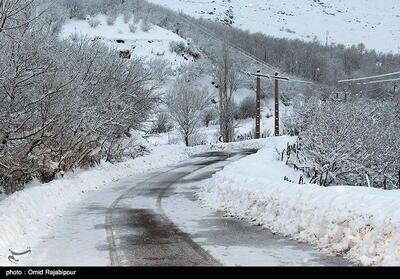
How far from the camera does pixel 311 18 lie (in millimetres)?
127438

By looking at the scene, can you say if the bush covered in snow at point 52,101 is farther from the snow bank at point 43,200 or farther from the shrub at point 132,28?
the shrub at point 132,28

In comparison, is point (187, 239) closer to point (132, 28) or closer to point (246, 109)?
point (246, 109)

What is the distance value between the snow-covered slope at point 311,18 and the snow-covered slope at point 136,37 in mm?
25122

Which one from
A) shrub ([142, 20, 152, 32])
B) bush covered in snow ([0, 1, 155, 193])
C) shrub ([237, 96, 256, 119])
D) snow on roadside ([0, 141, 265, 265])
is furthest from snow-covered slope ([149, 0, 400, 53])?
snow on roadside ([0, 141, 265, 265])

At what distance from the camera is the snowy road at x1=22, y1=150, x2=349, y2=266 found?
8375 millimetres

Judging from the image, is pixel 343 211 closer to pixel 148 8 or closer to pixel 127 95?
pixel 127 95

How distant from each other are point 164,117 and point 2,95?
4404cm

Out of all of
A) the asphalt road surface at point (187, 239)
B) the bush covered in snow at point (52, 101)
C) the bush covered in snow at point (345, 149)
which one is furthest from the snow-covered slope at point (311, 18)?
the asphalt road surface at point (187, 239)

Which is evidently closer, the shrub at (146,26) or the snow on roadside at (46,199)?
the snow on roadside at (46,199)

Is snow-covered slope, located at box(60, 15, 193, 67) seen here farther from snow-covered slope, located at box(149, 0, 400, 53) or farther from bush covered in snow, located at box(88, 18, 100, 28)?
snow-covered slope, located at box(149, 0, 400, 53)

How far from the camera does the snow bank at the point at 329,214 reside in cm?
801

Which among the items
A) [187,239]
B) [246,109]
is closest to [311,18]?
[246,109]

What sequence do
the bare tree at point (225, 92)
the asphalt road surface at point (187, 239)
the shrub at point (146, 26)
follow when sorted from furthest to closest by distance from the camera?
the shrub at point (146, 26) → the bare tree at point (225, 92) → the asphalt road surface at point (187, 239)
